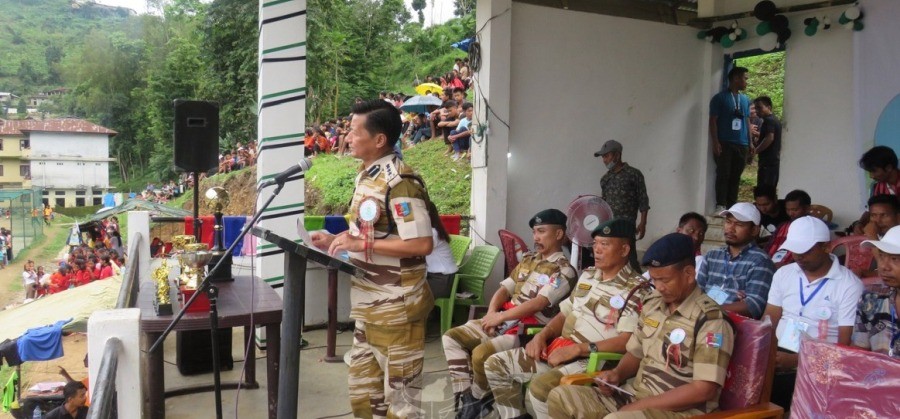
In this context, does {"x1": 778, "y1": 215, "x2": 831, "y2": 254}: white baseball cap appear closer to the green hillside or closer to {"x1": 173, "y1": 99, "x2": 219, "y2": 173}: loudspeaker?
{"x1": 173, "y1": 99, "x2": 219, "y2": 173}: loudspeaker

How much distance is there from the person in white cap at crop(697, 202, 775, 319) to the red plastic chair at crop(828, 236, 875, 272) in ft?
2.39

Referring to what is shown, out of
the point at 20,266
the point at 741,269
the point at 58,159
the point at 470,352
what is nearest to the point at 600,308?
the point at 470,352

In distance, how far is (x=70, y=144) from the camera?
4659 centimetres

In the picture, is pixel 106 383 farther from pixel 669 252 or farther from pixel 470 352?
pixel 470 352

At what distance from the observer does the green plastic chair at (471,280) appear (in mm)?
5711

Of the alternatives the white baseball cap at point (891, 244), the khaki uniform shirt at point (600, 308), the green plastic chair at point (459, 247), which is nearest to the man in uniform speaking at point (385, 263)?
the khaki uniform shirt at point (600, 308)

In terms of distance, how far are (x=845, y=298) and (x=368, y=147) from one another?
2.37m

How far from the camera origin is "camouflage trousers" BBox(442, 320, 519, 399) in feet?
12.4

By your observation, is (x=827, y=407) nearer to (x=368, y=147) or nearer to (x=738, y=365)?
(x=738, y=365)

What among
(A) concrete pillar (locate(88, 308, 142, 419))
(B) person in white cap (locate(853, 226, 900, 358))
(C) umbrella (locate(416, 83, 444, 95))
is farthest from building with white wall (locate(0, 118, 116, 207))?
(B) person in white cap (locate(853, 226, 900, 358))

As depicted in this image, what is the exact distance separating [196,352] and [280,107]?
2085 millimetres

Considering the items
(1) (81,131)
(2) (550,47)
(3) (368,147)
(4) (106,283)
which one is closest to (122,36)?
(1) (81,131)

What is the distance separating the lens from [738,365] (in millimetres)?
2633

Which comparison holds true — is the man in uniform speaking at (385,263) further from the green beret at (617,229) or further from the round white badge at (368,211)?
the green beret at (617,229)
